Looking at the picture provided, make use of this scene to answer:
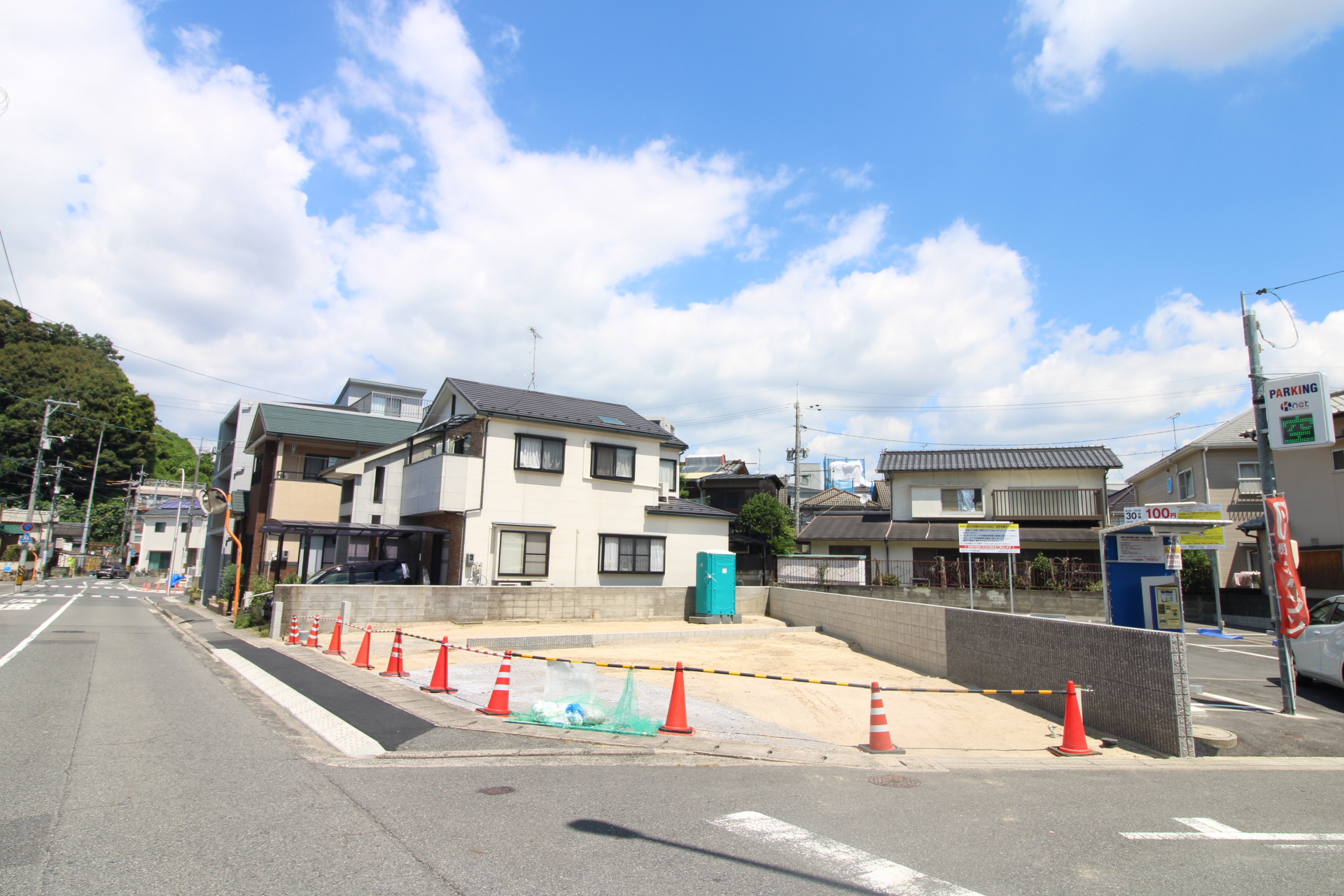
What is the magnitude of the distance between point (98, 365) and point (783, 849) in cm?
7563

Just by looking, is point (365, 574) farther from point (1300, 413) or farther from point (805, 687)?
point (1300, 413)

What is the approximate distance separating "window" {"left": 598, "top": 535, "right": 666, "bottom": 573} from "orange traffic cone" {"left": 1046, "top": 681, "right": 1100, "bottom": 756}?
17453 millimetres

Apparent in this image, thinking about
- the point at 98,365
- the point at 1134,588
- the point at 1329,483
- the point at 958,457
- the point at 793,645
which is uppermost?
the point at 98,365

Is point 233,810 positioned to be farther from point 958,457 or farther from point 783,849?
point 958,457

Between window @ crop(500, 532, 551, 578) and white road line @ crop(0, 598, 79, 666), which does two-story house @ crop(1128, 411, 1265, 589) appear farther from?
white road line @ crop(0, 598, 79, 666)

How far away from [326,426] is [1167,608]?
98.9 ft

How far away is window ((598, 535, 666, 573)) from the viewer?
24.4 metres

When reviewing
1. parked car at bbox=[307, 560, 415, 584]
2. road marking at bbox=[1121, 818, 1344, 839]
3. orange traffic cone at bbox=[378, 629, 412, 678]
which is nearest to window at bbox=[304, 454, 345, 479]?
parked car at bbox=[307, 560, 415, 584]

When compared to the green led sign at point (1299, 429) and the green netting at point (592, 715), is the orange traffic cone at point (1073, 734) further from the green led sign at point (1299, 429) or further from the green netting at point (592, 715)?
the green led sign at point (1299, 429)

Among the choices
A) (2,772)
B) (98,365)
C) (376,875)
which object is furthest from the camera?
(98,365)

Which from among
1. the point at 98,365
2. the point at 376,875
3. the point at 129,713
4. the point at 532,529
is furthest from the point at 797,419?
the point at 98,365

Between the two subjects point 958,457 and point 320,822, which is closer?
point 320,822

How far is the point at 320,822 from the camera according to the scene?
4996mm

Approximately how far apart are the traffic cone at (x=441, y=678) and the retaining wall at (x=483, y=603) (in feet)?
26.2
